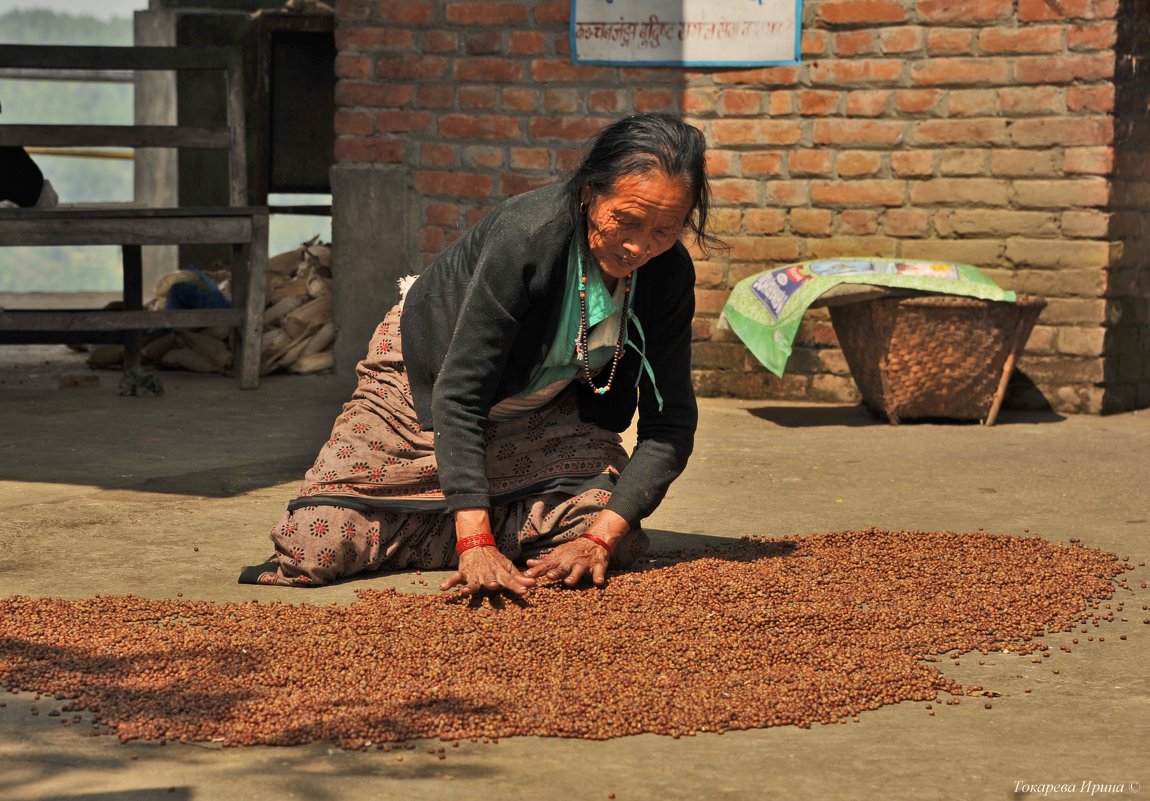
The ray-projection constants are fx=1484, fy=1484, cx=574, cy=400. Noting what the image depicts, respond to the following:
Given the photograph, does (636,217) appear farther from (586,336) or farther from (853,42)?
(853,42)

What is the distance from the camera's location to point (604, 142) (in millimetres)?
3158

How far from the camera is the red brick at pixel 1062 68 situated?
618 cm

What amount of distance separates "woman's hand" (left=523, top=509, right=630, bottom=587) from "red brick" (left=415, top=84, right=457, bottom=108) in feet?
13.5

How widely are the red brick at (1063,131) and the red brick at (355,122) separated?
3032mm

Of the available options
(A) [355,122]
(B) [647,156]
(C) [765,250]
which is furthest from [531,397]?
(A) [355,122]

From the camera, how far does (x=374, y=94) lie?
7.24 metres

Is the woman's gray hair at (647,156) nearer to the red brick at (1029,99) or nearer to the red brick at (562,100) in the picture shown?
the red brick at (1029,99)

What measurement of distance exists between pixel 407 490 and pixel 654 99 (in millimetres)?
3713

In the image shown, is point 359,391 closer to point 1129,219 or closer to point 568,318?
point 568,318

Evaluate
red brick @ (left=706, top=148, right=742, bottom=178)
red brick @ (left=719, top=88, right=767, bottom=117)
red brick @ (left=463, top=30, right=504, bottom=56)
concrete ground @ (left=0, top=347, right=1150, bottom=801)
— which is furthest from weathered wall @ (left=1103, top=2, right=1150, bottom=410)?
red brick @ (left=463, top=30, right=504, bottom=56)

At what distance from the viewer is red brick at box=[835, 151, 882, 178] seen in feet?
21.6

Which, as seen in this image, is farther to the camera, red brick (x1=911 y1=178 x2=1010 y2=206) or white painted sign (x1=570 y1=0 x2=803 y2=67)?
white painted sign (x1=570 y1=0 x2=803 y2=67)

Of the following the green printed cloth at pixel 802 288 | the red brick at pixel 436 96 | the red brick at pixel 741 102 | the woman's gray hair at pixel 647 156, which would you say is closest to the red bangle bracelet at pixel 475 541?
the woman's gray hair at pixel 647 156

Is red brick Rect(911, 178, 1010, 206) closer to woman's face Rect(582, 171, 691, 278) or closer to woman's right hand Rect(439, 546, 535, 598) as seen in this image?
woman's face Rect(582, 171, 691, 278)
